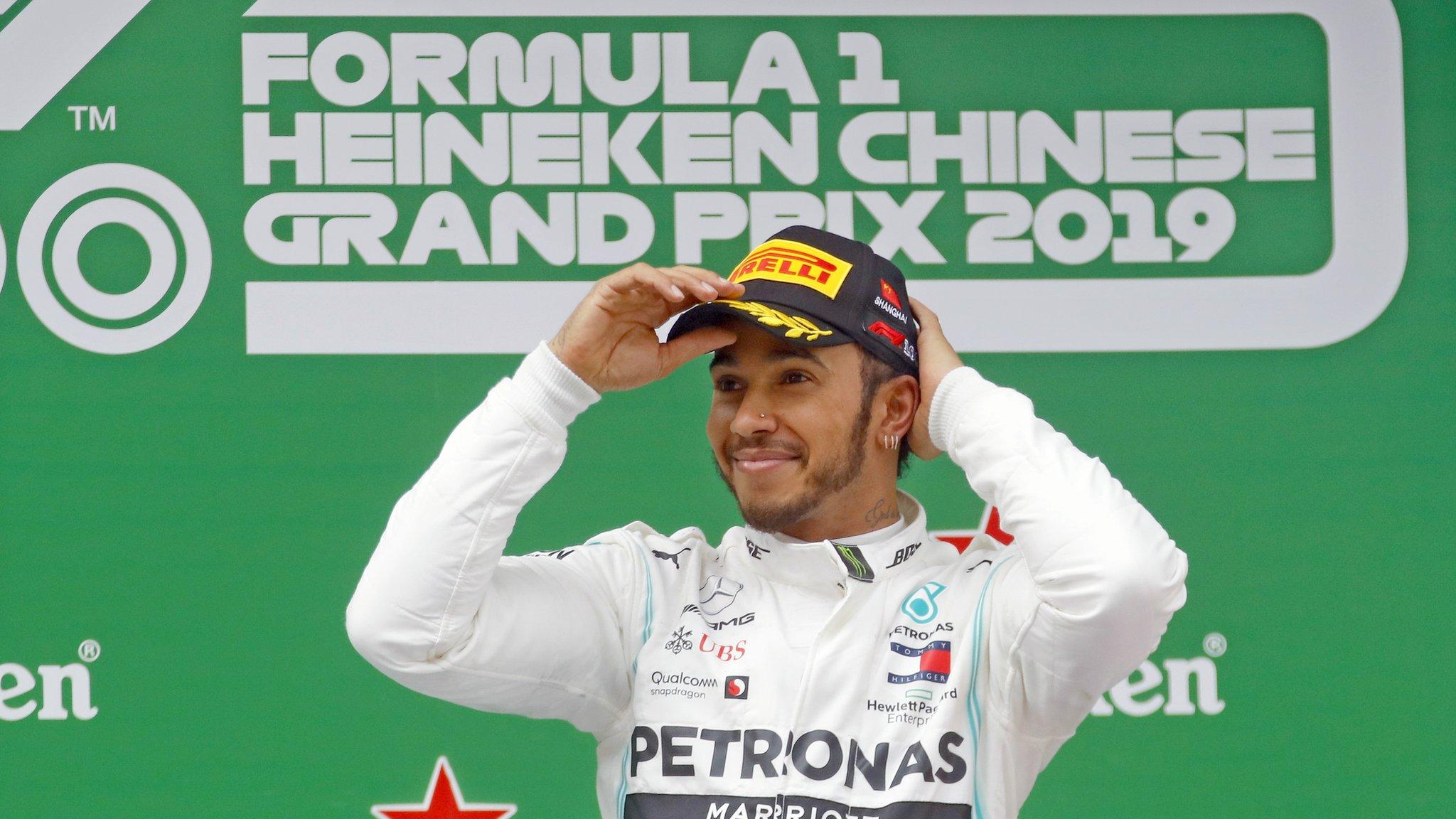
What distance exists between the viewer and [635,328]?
1.66 meters

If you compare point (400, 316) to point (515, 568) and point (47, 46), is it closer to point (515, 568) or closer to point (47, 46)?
point (47, 46)

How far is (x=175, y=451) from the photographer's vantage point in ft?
7.62

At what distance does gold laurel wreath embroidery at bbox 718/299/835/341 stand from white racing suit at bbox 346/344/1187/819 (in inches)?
5.9

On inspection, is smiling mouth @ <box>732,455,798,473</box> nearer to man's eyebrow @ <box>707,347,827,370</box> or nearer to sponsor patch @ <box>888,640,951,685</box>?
man's eyebrow @ <box>707,347,827,370</box>

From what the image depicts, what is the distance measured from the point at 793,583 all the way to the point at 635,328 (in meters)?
0.34

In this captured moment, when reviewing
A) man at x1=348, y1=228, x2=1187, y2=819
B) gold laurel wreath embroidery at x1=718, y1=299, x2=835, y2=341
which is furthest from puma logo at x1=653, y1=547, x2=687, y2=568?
gold laurel wreath embroidery at x1=718, y1=299, x2=835, y2=341

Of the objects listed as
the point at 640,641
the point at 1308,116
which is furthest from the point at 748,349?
the point at 1308,116

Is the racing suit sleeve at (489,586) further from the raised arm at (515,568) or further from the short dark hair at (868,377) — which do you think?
the short dark hair at (868,377)

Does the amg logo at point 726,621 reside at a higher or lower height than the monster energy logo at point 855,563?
lower

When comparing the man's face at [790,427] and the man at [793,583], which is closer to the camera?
the man at [793,583]

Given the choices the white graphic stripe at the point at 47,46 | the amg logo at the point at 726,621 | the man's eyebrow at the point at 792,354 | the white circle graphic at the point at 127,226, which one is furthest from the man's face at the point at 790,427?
the white graphic stripe at the point at 47,46

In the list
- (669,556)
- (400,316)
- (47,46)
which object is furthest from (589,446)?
(47,46)

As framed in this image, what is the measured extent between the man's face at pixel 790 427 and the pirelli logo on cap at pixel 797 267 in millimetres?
67

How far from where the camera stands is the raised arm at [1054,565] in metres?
1.42
